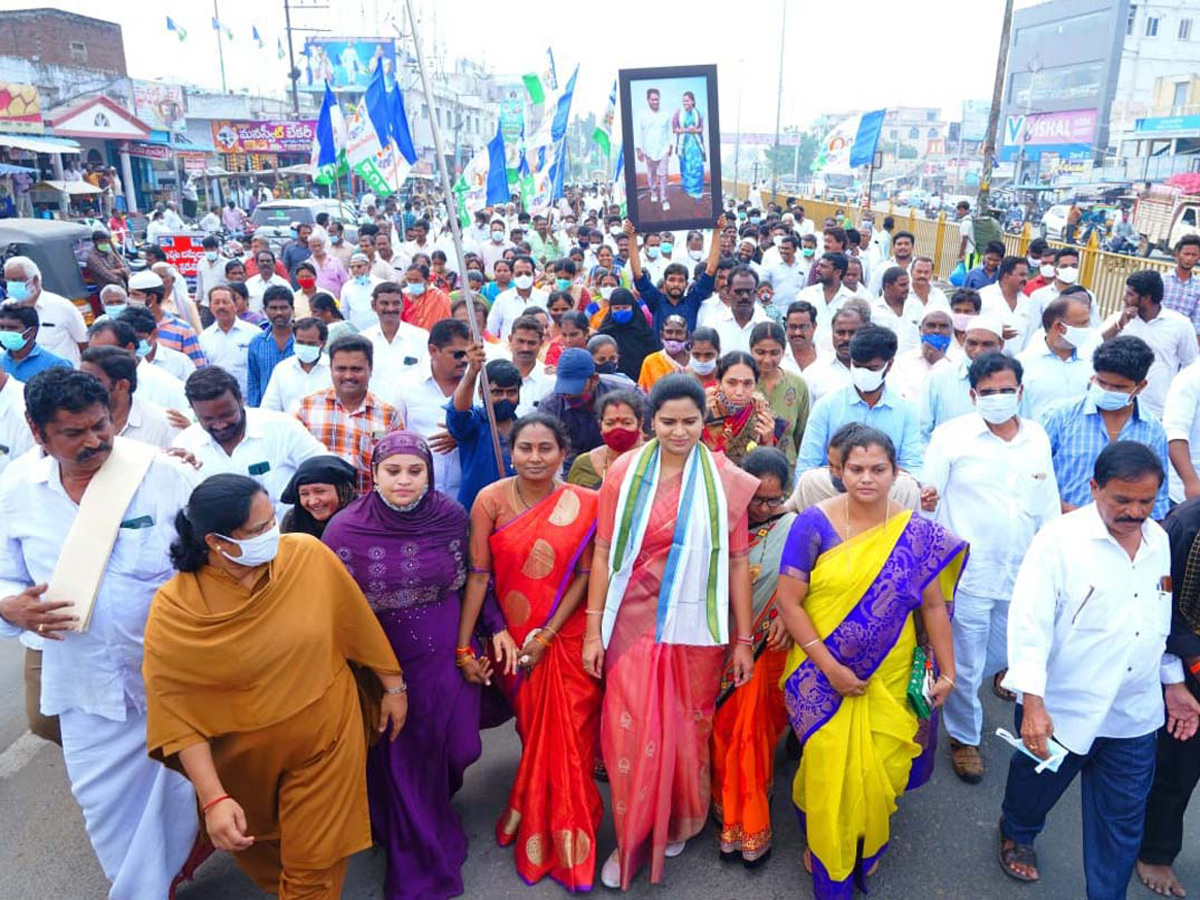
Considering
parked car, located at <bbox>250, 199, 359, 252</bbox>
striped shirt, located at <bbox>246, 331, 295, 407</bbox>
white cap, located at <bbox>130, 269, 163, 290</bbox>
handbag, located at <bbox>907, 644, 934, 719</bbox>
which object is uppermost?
parked car, located at <bbox>250, 199, 359, 252</bbox>

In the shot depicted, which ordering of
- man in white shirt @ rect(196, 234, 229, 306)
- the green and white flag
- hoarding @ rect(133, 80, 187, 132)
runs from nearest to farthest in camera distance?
1. man in white shirt @ rect(196, 234, 229, 306)
2. the green and white flag
3. hoarding @ rect(133, 80, 187, 132)

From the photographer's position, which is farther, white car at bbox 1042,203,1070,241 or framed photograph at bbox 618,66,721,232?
white car at bbox 1042,203,1070,241

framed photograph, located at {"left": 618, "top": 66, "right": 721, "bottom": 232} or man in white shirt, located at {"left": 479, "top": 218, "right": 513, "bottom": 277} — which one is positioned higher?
framed photograph, located at {"left": 618, "top": 66, "right": 721, "bottom": 232}

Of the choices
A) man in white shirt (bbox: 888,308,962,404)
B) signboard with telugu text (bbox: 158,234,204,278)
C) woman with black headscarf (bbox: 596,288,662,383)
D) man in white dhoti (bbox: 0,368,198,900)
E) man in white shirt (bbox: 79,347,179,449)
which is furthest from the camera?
signboard with telugu text (bbox: 158,234,204,278)

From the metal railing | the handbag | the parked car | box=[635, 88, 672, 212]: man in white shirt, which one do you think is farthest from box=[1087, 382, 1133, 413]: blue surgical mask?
the parked car

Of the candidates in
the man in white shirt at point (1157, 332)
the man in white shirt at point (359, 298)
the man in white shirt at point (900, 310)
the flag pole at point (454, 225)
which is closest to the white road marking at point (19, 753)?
the flag pole at point (454, 225)

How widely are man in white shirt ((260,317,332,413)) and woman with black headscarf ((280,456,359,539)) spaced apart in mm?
2028

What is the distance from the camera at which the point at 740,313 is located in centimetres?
669

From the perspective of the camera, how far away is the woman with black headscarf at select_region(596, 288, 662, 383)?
667 centimetres

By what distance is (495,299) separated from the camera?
31.0 feet

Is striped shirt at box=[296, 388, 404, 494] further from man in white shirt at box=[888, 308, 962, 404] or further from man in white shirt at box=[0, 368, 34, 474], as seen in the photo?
man in white shirt at box=[888, 308, 962, 404]

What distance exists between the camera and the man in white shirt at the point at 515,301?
8.87 m

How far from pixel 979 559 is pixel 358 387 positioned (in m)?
2.95

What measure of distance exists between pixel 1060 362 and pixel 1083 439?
4.15 ft
